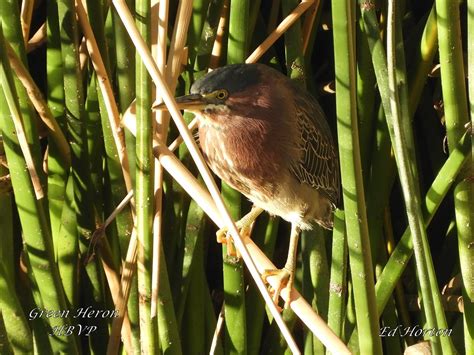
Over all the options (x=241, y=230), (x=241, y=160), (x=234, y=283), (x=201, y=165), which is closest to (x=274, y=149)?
(x=241, y=160)

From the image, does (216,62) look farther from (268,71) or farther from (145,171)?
(145,171)

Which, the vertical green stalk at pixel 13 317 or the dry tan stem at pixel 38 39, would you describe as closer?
the vertical green stalk at pixel 13 317

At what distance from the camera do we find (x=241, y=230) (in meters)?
1.98

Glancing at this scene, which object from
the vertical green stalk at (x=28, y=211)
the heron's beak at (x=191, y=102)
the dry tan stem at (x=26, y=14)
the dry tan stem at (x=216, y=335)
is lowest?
the dry tan stem at (x=216, y=335)

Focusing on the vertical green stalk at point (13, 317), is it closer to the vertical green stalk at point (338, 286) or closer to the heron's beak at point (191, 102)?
the heron's beak at point (191, 102)

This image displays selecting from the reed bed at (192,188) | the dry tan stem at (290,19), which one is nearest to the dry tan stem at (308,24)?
the reed bed at (192,188)

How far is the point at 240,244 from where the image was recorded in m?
1.25

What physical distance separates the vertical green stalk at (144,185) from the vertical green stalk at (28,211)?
21 cm

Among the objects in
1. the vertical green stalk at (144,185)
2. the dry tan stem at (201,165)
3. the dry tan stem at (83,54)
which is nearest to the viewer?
the dry tan stem at (201,165)

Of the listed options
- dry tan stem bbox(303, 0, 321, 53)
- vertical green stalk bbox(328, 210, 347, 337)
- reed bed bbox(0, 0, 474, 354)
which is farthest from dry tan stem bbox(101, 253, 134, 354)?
dry tan stem bbox(303, 0, 321, 53)

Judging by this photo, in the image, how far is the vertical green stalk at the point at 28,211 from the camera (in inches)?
61.6

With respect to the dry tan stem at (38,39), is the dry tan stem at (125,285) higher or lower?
lower

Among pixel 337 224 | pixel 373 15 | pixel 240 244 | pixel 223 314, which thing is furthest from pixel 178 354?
pixel 373 15

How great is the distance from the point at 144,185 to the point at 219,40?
19.6 inches
